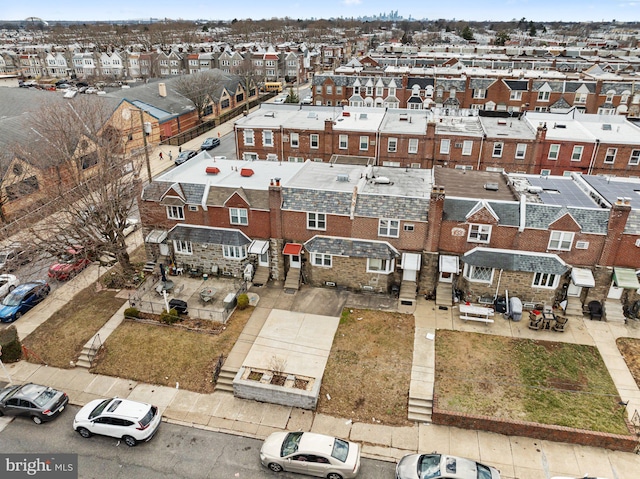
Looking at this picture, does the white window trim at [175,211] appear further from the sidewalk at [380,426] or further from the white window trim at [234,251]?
the sidewalk at [380,426]

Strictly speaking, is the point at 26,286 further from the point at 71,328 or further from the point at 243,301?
the point at 243,301

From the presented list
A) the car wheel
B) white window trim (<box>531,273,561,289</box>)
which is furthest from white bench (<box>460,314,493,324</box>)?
the car wheel

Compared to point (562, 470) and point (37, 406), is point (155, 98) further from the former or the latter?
point (562, 470)

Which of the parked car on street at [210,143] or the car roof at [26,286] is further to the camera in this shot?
the parked car on street at [210,143]

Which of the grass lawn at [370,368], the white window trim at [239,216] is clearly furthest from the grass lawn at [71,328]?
the grass lawn at [370,368]

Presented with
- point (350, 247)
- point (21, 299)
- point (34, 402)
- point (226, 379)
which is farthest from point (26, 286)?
point (350, 247)

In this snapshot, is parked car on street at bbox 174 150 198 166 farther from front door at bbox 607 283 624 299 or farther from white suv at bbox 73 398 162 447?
front door at bbox 607 283 624 299

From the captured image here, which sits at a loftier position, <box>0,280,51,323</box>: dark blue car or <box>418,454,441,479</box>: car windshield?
<box>418,454,441,479</box>: car windshield
